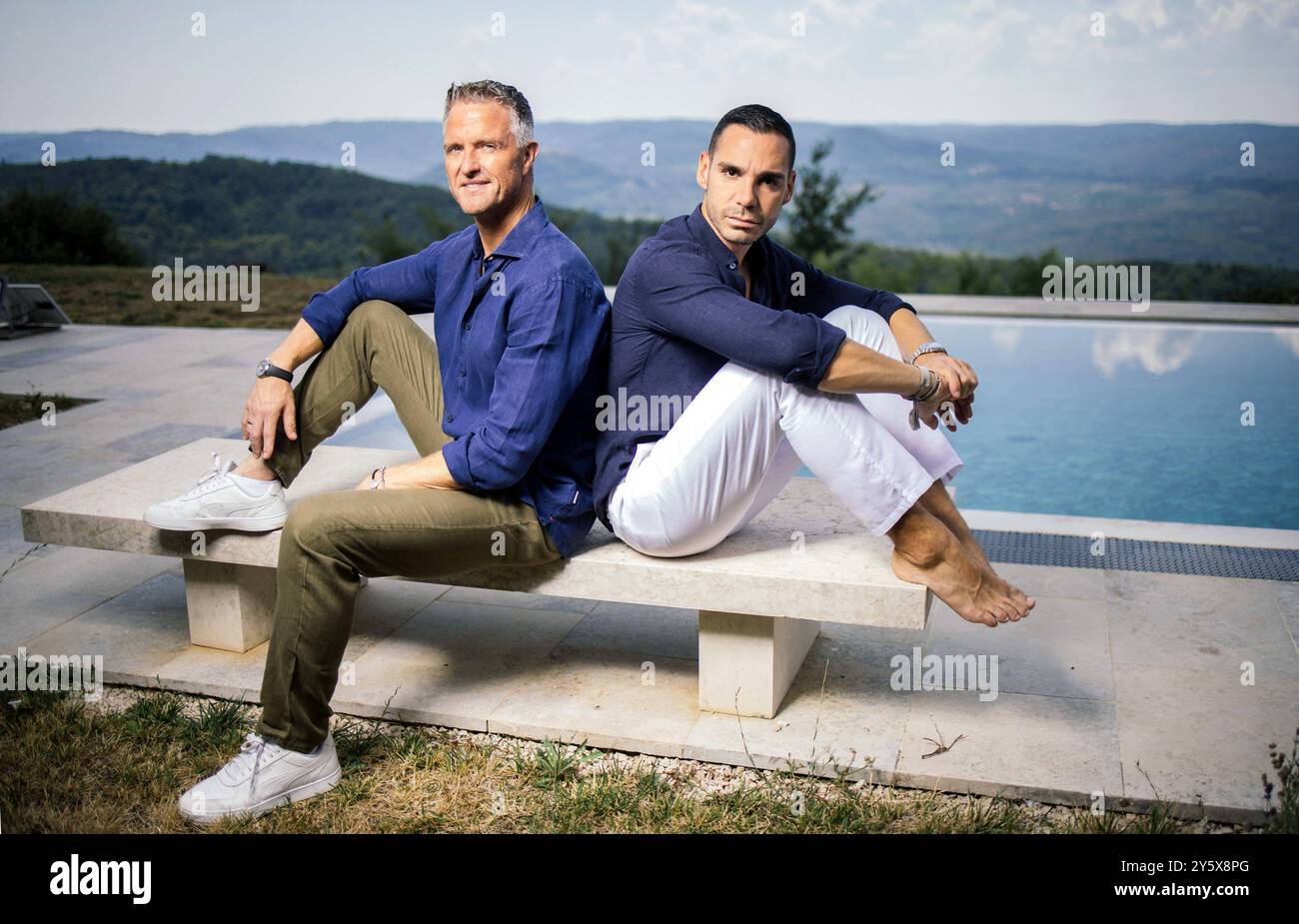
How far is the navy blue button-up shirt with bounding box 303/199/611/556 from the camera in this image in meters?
2.15

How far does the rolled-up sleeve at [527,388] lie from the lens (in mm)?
2141

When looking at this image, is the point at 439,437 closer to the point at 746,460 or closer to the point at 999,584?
the point at 746,460

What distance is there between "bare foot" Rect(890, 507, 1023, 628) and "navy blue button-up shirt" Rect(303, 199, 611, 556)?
624mm

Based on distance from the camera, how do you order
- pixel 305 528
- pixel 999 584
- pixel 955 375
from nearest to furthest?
pixel 305 528 → pixel 955 375 → pixel 999 584

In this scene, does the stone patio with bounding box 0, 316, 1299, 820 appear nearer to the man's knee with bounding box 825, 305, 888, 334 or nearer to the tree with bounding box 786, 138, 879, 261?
the man's knee with bounding box 825, 305, 888, 334

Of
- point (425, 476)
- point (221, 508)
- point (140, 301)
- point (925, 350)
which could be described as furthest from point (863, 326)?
point (140, 301)

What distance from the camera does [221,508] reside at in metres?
2.45

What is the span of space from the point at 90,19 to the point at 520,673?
22403 millimetres

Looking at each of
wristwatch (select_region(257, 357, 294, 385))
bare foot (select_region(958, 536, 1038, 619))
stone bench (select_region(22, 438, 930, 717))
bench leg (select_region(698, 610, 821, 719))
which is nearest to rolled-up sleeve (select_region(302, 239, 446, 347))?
wristwatch (select_region(257, 357, 294, 385))

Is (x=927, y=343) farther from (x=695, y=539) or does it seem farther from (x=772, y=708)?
(x=772, y=708)

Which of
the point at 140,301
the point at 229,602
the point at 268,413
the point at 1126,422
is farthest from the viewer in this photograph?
the point at 140,301

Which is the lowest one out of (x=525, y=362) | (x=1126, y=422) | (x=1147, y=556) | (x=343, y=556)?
(x=1147, y=556)

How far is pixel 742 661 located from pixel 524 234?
97 cm

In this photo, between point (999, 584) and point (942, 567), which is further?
point (999, 584)
